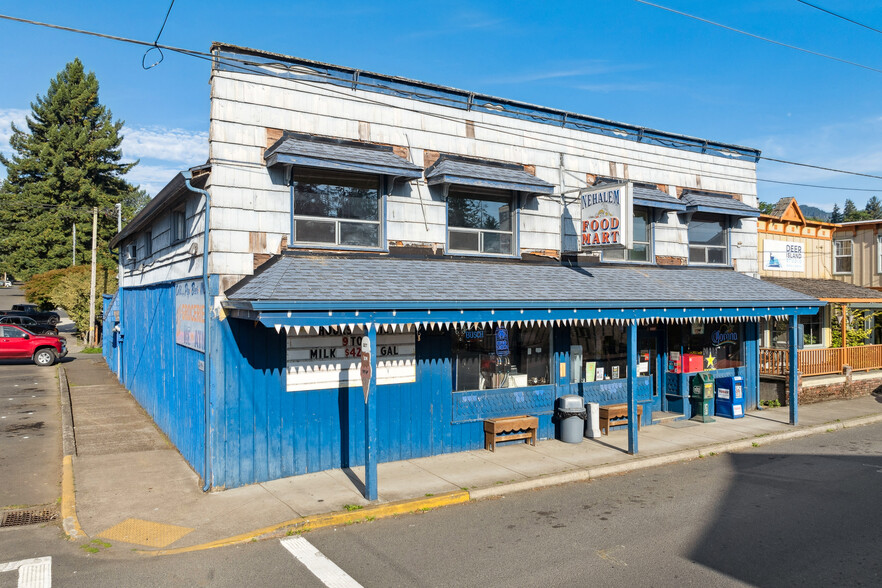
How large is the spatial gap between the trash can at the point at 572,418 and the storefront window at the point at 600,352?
115cm

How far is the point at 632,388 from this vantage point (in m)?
12.5

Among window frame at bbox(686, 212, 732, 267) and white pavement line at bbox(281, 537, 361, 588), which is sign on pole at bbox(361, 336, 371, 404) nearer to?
white pavement line at bbox(281, 537, 361, 588)

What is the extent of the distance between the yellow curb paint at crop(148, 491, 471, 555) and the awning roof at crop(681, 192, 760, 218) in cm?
1078

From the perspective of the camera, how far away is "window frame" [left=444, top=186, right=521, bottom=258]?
1268cm

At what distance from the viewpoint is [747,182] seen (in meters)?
18.2

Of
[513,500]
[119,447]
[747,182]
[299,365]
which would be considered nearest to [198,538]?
[299,365]

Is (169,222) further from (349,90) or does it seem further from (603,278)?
(603,278)

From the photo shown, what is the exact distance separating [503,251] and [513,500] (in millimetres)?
5863

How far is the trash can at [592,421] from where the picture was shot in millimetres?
13312

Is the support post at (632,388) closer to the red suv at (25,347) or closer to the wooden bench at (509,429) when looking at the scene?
the wooden bench at (509,429)

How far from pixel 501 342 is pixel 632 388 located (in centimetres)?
282

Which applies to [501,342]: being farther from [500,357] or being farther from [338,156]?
[338,156]

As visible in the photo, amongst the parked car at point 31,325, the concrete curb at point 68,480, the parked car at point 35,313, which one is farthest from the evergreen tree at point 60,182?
the concrete curb at point 68,480

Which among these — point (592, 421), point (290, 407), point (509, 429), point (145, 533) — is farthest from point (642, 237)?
point (145, 533)
